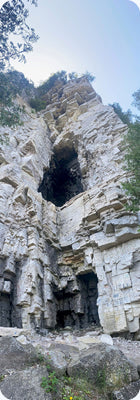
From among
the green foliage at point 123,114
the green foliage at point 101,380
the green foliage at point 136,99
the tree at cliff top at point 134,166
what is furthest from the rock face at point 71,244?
the green foliage at point 101,380

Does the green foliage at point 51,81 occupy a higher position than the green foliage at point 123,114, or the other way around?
the green foliage at point 51,81

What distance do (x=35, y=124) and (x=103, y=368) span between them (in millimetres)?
21769

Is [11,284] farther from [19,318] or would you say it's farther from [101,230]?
[101,230]

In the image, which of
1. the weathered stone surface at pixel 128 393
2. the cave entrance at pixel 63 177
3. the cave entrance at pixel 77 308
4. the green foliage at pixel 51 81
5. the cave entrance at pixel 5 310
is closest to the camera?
the weathered stone surface at pixel 128 393

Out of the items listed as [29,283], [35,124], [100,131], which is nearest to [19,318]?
[29,283]

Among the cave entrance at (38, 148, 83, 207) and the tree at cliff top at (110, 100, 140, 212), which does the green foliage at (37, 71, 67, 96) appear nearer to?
the cave entrance at (38, 148, 83, 207)

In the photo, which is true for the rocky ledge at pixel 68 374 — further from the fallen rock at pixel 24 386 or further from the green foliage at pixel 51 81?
the green foliage at pixel 51 81

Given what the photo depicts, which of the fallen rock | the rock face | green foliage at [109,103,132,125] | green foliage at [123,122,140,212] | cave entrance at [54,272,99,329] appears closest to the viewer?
the fallen rock

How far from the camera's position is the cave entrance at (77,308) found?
1207 cm

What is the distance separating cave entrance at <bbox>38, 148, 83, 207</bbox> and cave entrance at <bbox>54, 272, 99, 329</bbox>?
10515 millimetres

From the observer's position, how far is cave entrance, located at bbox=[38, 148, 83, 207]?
2223 centimetres

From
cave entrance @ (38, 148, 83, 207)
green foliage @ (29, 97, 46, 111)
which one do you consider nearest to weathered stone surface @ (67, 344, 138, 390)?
cave entrance @ (38, 148, 83, 207)

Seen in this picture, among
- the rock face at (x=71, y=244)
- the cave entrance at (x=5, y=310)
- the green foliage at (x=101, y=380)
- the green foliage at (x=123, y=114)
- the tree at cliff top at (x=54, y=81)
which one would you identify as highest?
the tree at cliff top at (x=54, y=81)

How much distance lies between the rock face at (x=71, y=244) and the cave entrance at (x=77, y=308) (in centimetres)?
5
